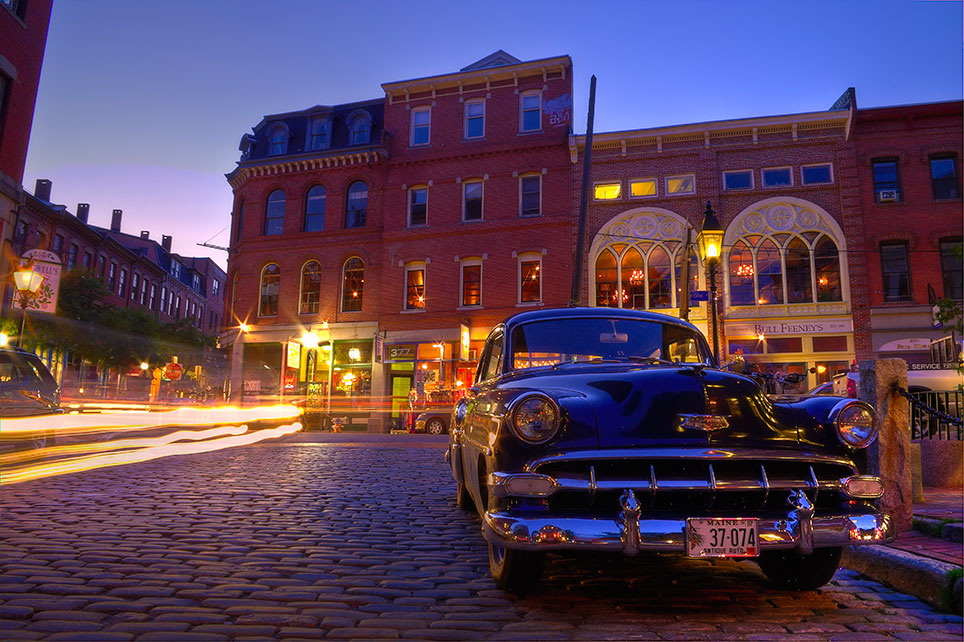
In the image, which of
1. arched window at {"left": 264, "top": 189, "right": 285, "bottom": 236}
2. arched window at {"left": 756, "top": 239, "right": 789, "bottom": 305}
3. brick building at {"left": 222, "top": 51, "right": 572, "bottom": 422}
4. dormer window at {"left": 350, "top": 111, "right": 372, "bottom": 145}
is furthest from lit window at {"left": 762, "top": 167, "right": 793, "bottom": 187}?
arched window at {"left": 264, "top": 189, "right": 285, "bottom": 236}

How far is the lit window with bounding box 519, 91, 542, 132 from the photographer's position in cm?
2552

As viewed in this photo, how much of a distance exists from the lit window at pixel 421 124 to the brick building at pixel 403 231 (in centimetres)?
6

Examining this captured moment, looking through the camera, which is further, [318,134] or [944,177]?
[318,134]

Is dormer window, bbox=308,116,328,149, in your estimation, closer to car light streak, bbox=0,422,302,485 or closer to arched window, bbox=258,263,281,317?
arched window, bbox=258,263,281,317

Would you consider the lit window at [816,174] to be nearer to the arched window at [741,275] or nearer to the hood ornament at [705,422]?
the arched window at [741,275]

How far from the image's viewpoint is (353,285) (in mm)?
27109

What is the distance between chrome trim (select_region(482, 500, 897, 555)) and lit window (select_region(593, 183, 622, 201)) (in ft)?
72.2

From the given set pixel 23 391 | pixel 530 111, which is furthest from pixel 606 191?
pixel 23 391

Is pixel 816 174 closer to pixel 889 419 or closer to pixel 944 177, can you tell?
pixel 944 177

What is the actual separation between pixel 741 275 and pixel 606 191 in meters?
6.12

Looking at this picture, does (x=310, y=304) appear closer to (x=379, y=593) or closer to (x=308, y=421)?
(x=308, y=421)

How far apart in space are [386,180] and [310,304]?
670cm

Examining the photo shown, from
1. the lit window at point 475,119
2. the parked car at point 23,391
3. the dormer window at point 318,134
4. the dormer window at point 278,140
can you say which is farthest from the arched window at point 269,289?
the parked car at point 23,391

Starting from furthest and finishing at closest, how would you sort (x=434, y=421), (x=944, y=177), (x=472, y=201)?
(x=472, y=201), (x=944, y=177), (x=434, y=421)
